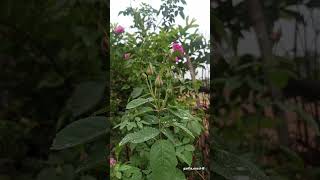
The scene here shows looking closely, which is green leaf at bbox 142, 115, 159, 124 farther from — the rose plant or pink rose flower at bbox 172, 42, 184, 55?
pink rose flower at bbox 172, 42, 184, 55

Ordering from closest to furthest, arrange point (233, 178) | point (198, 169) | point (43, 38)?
point (43, 38) < point (233, 178) < point (198, 169)

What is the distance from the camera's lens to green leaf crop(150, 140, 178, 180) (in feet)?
5.55

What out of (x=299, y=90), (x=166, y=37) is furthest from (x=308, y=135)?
(x=166, y=37)

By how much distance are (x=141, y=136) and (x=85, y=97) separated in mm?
260

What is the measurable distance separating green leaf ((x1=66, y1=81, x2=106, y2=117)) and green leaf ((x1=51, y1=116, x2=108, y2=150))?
0.13ft

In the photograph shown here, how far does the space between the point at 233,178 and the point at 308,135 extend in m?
0.39

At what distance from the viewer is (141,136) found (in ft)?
5.70

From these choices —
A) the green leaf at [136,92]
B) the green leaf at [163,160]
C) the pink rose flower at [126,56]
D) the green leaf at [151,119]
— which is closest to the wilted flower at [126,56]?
the pink rose flower at [126,56]

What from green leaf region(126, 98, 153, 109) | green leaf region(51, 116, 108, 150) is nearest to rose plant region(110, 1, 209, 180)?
green leaf region(126, 98, 153, 109)

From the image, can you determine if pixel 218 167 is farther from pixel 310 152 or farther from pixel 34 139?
pixel 34 139

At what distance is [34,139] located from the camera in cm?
167

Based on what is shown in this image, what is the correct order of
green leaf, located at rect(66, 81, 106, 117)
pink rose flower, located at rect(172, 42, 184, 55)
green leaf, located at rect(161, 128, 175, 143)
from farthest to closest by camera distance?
pink rose flower, located at rect(172, 42, 184, 55), green leaf, located at rect(161, 128, 175, 143), green leaf, located at rect(66, 81, 106, 117)

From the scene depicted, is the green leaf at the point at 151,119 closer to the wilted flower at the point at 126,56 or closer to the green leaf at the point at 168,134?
the green leaf at the point at 168,134

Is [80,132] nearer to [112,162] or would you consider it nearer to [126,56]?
[112,162]
